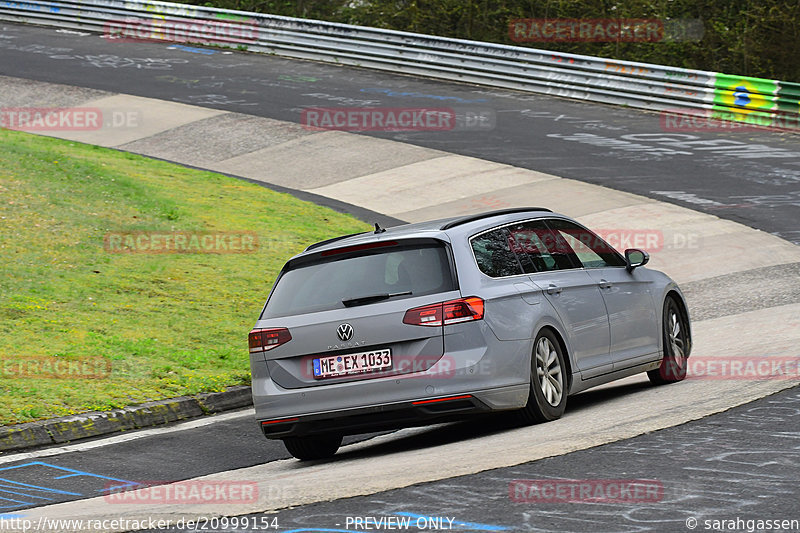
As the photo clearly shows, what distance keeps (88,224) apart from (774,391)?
1067 cm

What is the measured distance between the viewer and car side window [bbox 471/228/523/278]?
824cm

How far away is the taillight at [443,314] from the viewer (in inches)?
307

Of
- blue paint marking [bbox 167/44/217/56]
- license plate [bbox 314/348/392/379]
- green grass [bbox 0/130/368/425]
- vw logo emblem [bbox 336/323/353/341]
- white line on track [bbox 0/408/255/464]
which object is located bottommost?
white line on track [bbox 0/408/255/464]

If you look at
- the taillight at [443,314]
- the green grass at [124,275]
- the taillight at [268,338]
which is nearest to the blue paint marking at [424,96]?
the green grass at [124,275]

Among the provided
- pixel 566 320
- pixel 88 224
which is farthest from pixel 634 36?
pixel 566 320

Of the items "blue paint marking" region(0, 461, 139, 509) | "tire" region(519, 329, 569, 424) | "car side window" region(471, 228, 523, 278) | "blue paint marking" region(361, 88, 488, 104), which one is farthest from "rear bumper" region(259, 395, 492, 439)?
"blue paint marking" region(361, 88, 488, 104)

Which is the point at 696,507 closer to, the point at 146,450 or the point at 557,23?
the point at 146,450

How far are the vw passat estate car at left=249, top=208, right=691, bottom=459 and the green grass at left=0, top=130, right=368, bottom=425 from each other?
2.58m

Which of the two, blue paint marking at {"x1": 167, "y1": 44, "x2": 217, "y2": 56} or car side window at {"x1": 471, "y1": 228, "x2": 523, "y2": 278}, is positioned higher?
blue paint marking at {"x1": 167, "y1": 44, "x2": 217, "y2": 56}

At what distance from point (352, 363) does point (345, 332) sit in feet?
0.70

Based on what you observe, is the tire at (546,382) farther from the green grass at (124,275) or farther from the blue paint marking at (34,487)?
the green grass at (124,275)

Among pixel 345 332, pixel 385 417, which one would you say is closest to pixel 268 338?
pixel 345 332

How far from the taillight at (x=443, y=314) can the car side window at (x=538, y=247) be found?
891 mm

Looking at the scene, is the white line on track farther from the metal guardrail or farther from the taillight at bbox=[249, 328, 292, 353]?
the metal guardrail
